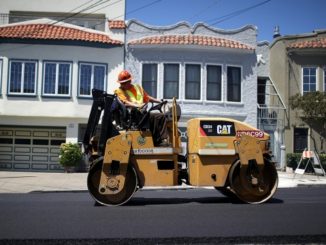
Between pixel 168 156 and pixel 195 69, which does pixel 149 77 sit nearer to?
pixel 195 69

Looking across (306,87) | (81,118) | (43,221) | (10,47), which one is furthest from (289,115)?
(43,221)

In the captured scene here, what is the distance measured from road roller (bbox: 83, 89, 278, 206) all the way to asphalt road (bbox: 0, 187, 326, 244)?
42 cm

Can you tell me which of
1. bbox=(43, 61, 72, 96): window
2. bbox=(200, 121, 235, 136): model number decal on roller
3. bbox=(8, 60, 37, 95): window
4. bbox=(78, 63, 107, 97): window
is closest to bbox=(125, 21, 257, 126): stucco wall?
bbox=(78, 63, 107, 97): window

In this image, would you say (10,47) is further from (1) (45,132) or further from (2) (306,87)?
(2) (306,87)

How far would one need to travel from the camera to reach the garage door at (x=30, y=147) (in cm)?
2119

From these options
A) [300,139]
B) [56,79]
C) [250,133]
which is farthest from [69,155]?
[250,133]

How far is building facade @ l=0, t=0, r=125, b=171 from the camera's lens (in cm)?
2059

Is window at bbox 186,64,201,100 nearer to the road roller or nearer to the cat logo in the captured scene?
the road roller

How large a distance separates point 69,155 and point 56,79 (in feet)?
12.6

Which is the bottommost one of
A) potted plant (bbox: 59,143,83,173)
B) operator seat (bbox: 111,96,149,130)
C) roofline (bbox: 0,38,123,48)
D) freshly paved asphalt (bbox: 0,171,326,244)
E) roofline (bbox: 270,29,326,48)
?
freshly paved asphalt (bbox: 0,171,326,244)

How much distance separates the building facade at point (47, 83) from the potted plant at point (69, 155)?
0.94m

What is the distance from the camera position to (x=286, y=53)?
22.9 metres

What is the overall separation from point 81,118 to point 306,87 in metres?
12.0

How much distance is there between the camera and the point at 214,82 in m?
21.6
